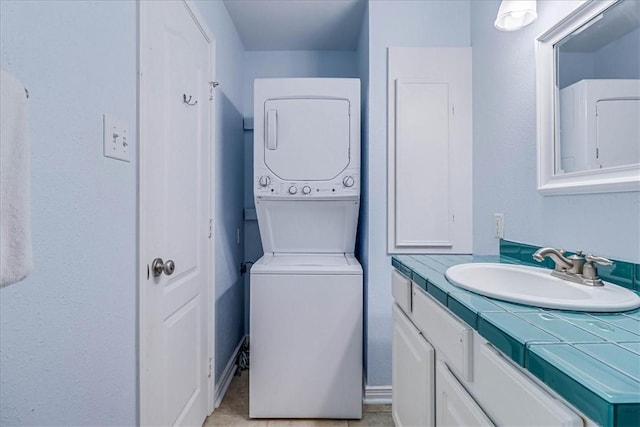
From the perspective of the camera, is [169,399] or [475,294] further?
[169,399]

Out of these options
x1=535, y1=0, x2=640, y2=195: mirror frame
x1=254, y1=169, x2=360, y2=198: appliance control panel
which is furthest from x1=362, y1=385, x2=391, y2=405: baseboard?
x1=535, y1=0, x2=640, y2=195: mirror frame

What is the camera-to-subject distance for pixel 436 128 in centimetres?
199

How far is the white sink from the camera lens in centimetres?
78

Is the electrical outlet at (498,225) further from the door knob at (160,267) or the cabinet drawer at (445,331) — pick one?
the door knob at (160,267)

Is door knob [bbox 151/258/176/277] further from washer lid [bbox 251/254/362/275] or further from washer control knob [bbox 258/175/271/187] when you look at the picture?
washer control knob [bbox 258/175/271/187]

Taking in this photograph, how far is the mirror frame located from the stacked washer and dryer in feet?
3.27

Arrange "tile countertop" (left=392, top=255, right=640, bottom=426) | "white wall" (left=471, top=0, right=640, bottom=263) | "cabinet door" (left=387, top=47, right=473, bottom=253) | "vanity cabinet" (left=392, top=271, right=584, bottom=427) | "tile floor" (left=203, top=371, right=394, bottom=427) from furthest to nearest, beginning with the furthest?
"cabinet door" (left=387, top=47, right=473, bottom=253) < "tile floor" (left=203, top=371, right=394, bottom=427) < "white wall" (left=471, top=0, right=640, bottom=263) < "vanity cabinet" (left=392, top=271, right=584, bottom=427) < "tile countertop" (left=392, top=255, right=640, bottom=426)

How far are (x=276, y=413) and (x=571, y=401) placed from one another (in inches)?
A: 69.5

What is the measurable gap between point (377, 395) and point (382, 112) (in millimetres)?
1809

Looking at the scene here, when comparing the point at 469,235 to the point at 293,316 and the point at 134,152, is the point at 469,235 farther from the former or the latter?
the point at 134,152

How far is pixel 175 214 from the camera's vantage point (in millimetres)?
1440

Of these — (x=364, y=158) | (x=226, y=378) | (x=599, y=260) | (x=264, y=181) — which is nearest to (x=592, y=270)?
(x=599, y=260)

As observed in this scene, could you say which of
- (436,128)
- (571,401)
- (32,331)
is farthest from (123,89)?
(436,128)

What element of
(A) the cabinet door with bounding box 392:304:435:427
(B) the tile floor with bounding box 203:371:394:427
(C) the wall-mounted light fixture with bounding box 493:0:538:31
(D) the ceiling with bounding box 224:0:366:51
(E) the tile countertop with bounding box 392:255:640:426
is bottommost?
(B) the tile floor with bounding box 203:371:394:427
